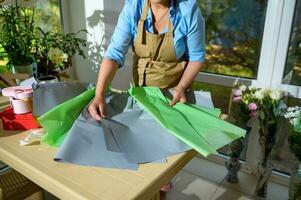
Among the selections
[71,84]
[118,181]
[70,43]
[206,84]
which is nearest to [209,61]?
[206,84]

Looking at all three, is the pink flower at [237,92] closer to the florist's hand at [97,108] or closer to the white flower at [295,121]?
the white flower at [295,121]

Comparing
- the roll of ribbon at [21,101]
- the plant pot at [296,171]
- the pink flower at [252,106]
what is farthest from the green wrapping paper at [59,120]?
the plant pot at [296,171]

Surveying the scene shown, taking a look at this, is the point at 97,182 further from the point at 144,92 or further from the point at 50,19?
the point at 50,19

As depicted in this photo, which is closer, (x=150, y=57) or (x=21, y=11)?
(x=150, y=57)

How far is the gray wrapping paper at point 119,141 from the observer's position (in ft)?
2.57

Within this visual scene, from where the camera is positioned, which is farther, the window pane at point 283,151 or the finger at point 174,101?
the window pane at point 283,151

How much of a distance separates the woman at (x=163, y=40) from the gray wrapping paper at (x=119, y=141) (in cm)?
15

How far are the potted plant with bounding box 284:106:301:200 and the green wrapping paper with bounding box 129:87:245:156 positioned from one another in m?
0.61

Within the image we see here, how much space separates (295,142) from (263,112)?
22cm

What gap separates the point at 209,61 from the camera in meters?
1.92

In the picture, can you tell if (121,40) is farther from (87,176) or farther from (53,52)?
(53,52)

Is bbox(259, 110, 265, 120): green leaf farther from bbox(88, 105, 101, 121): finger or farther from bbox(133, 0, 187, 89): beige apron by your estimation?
bbox(88, 105, 101, 121): finger

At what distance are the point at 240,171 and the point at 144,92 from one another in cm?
116

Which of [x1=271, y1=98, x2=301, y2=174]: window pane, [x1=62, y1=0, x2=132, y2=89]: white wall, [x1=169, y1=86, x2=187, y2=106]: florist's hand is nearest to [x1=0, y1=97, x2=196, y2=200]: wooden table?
[x1=169, y1=86, x2=187, y2=106]: florist's hand
